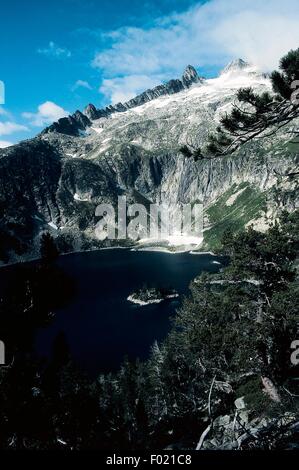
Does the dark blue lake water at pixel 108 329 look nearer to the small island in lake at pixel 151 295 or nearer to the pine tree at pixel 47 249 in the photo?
the small island in lake at pixel 151 295

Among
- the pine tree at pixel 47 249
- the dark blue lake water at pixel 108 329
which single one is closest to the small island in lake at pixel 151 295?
the dark blue lake water at pixel 108 329

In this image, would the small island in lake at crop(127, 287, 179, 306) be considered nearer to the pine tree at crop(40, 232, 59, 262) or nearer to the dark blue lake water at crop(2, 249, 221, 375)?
the dark blue lake water at crop(2, 249, 221, 375)

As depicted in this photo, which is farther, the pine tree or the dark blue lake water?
the dark blue lake water

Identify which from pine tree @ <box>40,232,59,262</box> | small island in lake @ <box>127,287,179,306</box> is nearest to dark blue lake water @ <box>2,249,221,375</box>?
small island in lake @ <box>127,287,179,306</box>

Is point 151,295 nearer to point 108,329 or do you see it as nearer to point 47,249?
point 108,329

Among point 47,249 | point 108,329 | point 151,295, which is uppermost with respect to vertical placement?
point 47,249

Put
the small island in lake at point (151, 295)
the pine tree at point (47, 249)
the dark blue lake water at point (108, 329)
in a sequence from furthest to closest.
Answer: the small island in lake at point (151, 295), the dark blue lake water at point (108, 329), the pine tree at point (47, 249)

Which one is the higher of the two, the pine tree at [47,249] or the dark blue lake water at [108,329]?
the pine tree at [47,249]

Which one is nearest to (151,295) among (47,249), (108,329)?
(108,329)

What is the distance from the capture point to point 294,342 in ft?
98.1

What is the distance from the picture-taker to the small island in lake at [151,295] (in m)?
177

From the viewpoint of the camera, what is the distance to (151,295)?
179500mm

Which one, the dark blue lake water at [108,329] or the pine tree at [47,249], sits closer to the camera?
the pine tree at [47,249]

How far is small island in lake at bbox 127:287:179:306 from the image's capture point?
176925 millimetres
